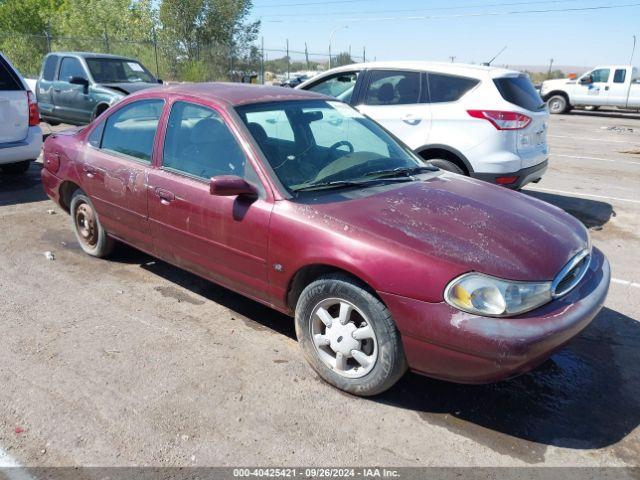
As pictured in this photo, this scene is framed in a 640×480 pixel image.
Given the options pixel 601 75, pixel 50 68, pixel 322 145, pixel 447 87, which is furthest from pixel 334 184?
pixel 601 75

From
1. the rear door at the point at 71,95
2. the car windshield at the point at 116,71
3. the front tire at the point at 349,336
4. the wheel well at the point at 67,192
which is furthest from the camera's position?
the car windshield at the point at 116,71

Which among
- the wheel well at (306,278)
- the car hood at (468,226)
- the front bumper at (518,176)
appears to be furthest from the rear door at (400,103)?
the wheel well at (306,278)

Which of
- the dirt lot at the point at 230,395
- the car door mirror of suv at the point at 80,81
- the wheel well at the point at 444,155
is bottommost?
the dirt lot at the point at 230,395

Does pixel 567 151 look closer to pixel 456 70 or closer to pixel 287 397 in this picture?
pixel 456 70

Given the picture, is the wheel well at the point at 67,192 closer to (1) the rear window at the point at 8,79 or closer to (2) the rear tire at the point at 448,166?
(1) the rear window at the point at 8,79

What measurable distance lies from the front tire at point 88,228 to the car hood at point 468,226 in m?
2.52

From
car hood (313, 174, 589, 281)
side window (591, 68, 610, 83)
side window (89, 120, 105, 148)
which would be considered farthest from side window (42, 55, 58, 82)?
side window (591, 68, 610, 83)

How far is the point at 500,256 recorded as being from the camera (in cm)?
297

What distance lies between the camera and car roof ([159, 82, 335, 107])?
4077 millimetres

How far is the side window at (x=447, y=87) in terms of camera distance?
22.1ft

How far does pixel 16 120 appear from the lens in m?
7.43

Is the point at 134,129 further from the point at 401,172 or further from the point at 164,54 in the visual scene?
the point at 164,54

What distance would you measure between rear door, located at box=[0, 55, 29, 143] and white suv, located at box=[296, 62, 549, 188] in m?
4.23

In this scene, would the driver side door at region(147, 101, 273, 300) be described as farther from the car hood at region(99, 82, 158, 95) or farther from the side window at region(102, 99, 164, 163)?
the car hood at region(99, 82, 158, 95)
